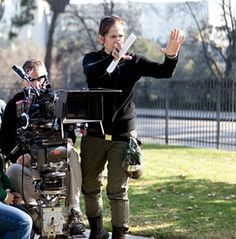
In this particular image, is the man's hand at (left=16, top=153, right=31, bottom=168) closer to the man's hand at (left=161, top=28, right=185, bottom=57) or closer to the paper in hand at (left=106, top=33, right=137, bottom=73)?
the paper in hand at (left=106, top=33, right=137, bottom=73)

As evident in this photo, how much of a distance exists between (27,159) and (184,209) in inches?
111

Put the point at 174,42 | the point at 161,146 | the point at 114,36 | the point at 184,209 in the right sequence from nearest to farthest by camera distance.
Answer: the point at 174,42 < the point at 114,36 < the point at 184,209 < the point at 161,146

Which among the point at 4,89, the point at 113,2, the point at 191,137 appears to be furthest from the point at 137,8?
the point at 191,137

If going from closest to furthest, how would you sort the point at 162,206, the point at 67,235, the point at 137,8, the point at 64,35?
1. the point at 67,235
2. the point at 162,206
3. the point at 137,8
4. the point at 64,35

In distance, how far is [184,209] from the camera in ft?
23.9

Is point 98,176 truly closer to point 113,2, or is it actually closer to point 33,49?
point 113,2

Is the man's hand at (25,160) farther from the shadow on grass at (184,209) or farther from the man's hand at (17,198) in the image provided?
the shadow on grass at (184,209)

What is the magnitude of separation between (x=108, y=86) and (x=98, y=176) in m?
0.79

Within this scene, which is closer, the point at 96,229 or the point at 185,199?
the point at 96,229

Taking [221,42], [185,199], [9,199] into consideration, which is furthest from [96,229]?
[221,42]

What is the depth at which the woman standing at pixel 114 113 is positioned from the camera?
194 inches

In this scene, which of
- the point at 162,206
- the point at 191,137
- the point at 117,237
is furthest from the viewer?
the point at 191,137

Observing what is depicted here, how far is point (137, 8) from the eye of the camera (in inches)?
1508

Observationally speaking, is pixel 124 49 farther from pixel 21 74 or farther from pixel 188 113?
pixel 188 113
